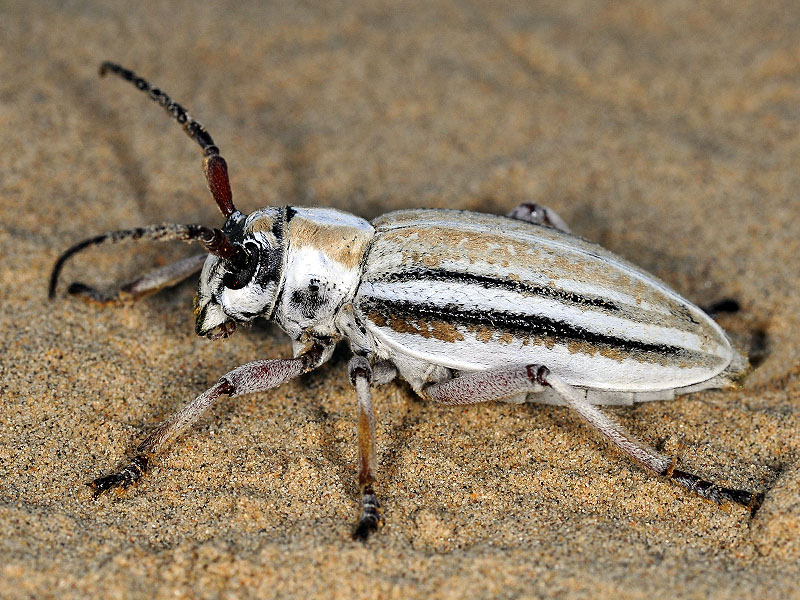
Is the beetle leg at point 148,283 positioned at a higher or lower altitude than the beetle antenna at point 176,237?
lower

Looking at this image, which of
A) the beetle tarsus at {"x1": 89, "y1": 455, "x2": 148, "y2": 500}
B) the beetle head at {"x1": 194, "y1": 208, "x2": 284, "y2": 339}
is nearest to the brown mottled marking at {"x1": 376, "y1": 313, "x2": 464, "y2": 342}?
the beetle head at {"x1": 194, "y1": 208, "x2": 284, "y2": 339}

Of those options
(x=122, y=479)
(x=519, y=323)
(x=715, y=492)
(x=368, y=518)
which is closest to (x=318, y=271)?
(x=519, y=323)

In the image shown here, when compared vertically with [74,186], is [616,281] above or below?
above

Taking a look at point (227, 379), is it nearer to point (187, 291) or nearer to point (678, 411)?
point (187, 291)

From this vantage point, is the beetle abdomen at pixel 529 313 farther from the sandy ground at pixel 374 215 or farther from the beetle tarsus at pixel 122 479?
the beetle tarsus at pixel 122 479

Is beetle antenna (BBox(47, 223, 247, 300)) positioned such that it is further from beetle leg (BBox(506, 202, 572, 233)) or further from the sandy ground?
beetle leg (BBox(506, 202, 572, 233))

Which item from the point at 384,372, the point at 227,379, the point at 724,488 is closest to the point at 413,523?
the point at 384,372

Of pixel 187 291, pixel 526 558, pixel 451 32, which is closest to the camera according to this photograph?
pixel 526 558

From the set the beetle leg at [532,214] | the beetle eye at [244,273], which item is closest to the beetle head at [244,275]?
the beetle eye at [244,273]
